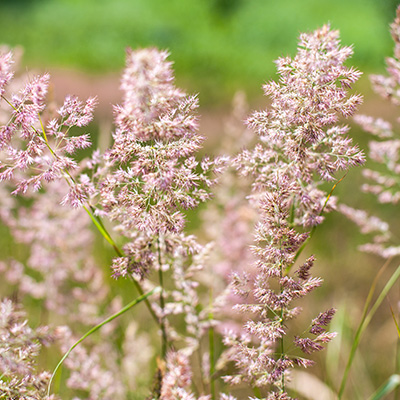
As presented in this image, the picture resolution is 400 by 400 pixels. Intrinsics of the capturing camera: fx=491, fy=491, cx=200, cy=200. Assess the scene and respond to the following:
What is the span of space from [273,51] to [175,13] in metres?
3.65

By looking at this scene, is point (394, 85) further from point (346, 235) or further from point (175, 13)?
point (175, 13)

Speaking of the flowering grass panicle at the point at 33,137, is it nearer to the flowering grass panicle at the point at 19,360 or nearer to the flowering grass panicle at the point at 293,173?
the flowering grass panicle at the point at 19,360

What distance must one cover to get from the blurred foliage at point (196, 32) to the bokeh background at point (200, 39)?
1.1 inches

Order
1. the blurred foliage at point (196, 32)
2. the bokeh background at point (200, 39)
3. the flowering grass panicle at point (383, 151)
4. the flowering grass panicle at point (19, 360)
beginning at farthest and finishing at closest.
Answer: the blurred foliage at point (196, 32) < the bokeh background at point (200, 39) < the flowering grass panicle at point (383, 151) < the flowering grass panicle at point (19, 360)

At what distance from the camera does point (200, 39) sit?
1387 cm

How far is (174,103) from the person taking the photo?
1.18 m

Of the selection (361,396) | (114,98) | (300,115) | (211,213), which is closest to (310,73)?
(300,115)

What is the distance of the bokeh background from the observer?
10367 millimetres

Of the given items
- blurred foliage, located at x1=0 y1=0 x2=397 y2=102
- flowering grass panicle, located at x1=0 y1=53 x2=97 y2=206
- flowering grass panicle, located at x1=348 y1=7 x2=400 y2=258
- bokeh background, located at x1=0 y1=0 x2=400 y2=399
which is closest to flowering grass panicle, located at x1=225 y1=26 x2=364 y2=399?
flowering grass panicle, located at x1=0 y1=53 x2=97 y2=206

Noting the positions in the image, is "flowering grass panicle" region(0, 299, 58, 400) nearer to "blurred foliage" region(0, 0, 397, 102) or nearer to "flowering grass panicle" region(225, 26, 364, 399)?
"flowering grass panicle" region(225, 26, 364, 399)

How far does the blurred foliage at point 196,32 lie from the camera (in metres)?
12.2

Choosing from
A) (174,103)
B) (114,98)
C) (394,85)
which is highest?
(114,98)

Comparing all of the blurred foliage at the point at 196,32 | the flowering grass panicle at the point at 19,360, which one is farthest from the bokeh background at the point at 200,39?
the flowering grass panicle at the point at 19,360

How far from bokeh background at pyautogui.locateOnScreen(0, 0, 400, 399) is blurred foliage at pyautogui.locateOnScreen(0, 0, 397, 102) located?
29 mm
